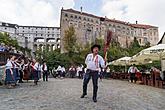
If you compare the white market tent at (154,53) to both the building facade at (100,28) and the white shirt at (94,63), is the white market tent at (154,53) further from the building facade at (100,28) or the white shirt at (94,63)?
the building facade at (100,28)

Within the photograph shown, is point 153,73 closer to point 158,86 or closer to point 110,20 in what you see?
point 158,86

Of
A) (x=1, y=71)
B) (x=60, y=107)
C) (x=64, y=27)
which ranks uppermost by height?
(x=64, y=27)

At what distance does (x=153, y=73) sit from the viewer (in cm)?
2164

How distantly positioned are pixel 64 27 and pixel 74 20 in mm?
6836

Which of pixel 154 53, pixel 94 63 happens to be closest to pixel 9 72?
pixel 94 63

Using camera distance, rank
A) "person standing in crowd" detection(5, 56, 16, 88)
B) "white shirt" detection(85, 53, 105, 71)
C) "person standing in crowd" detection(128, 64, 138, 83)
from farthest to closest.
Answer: "person standing in crowd" detection(128, 64, 138, 83) → "person standing in crowd" detection(5, 56, 16, 88) → "white shirt" detection(85, 53, 105, 71)

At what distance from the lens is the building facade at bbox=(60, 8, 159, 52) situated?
111625mm

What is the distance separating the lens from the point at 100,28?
407 feet

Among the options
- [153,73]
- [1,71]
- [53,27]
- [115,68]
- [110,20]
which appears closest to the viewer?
[1,71]

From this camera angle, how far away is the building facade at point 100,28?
11162cm

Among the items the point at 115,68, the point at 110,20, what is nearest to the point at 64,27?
the point at 110,20

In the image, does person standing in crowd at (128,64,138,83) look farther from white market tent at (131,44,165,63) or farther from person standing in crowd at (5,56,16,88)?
person standing in crowd at (5,56,16,88)

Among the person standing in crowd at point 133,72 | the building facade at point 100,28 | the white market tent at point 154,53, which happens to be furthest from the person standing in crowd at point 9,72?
the building facade at point 100,28

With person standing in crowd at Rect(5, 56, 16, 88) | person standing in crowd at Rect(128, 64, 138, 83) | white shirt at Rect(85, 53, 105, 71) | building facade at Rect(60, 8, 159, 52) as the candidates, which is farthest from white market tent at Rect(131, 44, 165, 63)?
building facade at Rect(60, 8, 159, 52)
